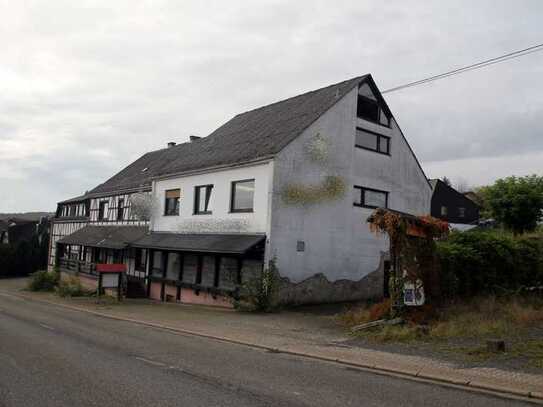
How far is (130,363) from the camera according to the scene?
927cm

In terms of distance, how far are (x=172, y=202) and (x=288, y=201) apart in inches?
327

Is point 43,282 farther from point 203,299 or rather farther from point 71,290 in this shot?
point 203,299

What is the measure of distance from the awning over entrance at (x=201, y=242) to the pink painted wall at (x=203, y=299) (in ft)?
7.00

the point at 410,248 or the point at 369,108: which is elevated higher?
the point at 369,108

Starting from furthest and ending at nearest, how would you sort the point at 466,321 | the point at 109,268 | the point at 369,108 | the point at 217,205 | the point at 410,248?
1. the point at 369,108
2. the point at 109,268
3. the point at 217,205
4. the point at 410,248
5. the point at 466,321

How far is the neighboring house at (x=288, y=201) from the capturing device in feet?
66.5

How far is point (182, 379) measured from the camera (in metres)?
8.00

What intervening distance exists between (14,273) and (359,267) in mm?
39706

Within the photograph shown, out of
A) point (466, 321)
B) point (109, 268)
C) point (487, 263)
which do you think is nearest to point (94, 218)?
point (109, 268)

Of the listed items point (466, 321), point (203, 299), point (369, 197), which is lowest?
A: point (203, 299)

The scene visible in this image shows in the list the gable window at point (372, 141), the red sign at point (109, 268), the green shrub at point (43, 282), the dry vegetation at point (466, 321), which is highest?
the gable window at point (372, 141)

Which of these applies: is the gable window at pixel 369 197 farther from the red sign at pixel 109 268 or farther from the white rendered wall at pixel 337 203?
the red sign at pixel 109 268

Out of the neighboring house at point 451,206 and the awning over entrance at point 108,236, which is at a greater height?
the neighboring house at point 451,206

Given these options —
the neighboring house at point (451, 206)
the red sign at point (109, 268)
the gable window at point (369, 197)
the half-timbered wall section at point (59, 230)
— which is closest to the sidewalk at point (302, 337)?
the red sign at point (109, 268)
